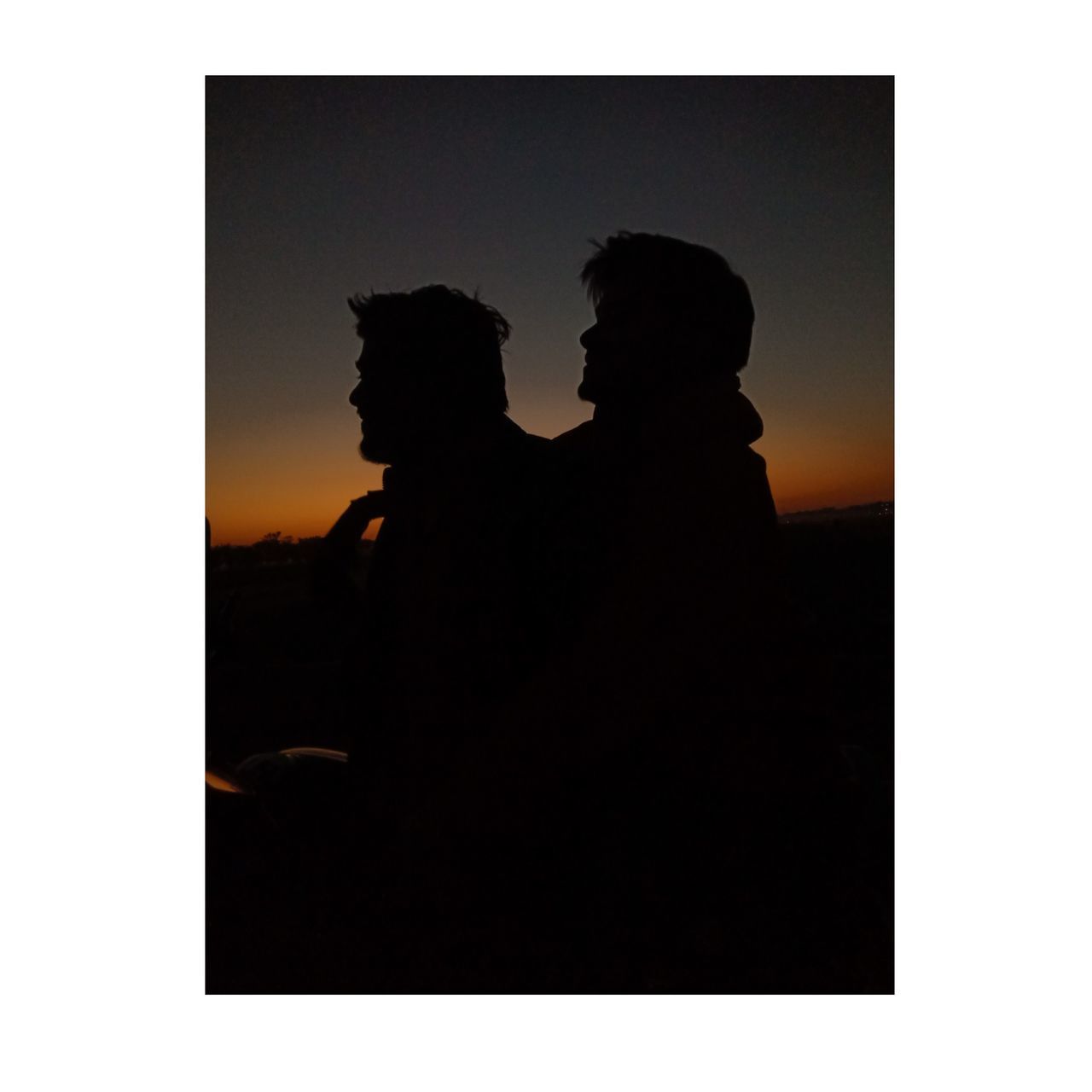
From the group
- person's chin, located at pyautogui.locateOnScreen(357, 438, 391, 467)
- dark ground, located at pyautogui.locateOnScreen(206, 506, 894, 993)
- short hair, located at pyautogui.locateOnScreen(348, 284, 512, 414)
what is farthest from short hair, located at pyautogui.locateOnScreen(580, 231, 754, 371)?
person's chin, located at pyautogui.locateOnScreen(357, 438, 391, 467)

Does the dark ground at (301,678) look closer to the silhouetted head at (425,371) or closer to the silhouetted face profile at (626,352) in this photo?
the silhouetted head at (425,371)

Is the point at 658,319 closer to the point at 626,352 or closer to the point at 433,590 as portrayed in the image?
the point at 626,352

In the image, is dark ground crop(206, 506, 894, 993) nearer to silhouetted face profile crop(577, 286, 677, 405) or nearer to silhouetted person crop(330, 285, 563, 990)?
silhouetted person crop(330, 285, 563, 990)

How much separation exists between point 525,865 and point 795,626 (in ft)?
2.77

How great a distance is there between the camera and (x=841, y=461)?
8.64 ft

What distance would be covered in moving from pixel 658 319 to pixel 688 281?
0.13 metres

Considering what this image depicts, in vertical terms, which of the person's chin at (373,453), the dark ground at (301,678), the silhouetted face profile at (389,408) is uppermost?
the silhouetted face profile at (389,408)

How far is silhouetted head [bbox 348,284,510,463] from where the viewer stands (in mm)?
2562

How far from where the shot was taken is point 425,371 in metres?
2.58

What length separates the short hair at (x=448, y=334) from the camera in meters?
2.56

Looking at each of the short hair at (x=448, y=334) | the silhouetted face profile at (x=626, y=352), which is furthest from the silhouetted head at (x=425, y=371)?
the silhouetted face profile at (x=626, y=352)
